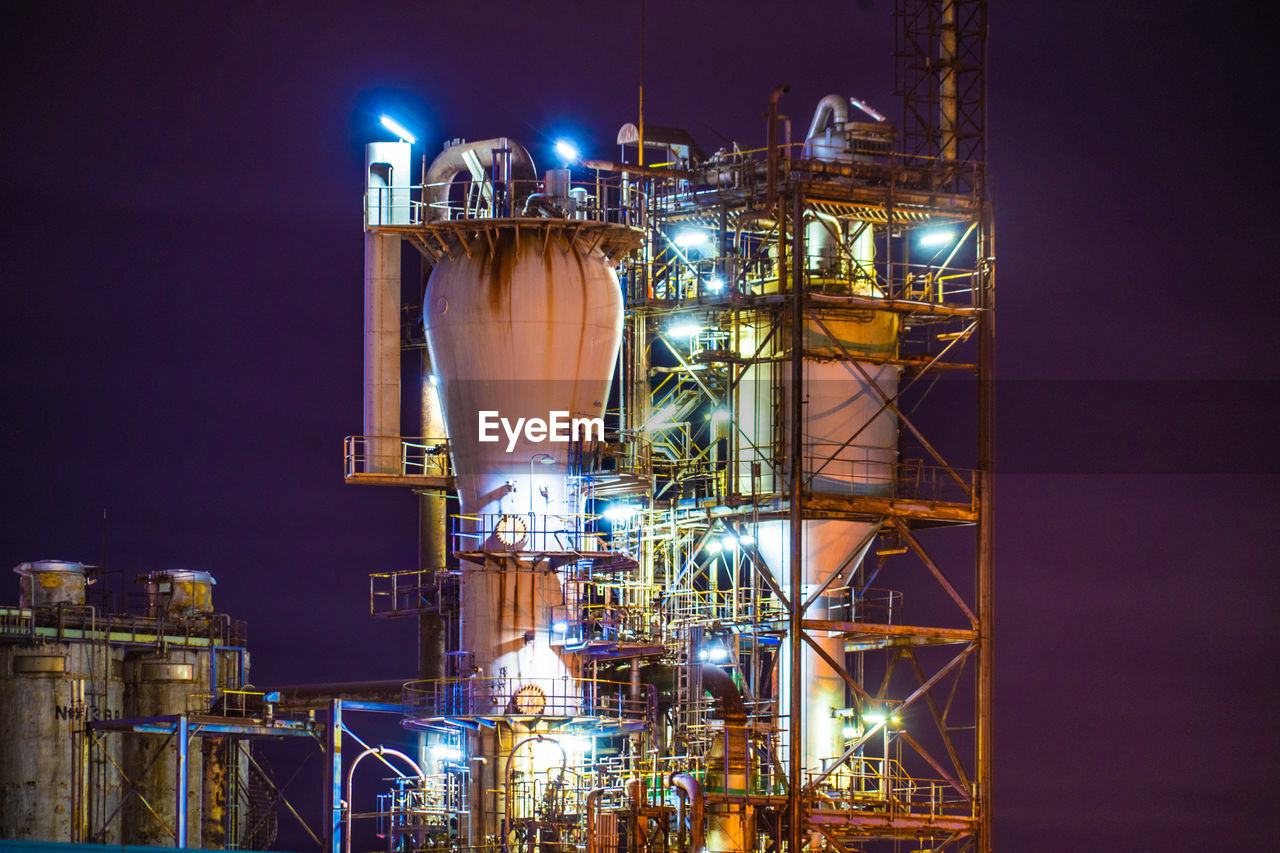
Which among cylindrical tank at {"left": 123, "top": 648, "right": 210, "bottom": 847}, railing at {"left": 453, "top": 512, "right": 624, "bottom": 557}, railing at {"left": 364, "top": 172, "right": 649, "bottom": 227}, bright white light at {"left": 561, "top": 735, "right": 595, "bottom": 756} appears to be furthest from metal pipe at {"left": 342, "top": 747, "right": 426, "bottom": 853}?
railing at {"left": 364, "top": 172, "right": 649, "bottom": 227}

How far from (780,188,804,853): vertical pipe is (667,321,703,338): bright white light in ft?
12.4

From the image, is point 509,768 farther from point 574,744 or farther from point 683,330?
point 683,330

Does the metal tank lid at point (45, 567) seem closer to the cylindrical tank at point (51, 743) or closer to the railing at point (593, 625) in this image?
the cylindrical tank at point (51, 743)

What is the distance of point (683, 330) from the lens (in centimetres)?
5506

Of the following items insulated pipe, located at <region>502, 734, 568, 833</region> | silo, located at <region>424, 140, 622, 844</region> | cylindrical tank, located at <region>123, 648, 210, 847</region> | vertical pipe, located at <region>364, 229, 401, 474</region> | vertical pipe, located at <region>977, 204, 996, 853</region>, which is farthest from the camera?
cylindrical tank, located at <region>123, 648, 210, 847</region>

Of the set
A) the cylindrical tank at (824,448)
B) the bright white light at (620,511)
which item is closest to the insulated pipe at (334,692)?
the bright white light at (620,511)

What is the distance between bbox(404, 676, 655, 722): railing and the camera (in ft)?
161

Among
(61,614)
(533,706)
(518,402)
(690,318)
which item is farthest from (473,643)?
(61,614)

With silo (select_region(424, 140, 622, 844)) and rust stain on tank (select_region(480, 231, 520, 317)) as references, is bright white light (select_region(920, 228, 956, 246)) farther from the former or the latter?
rust stain on tank (select_region(480, 231, 520, 317))

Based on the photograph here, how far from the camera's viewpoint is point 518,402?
50.0 meters

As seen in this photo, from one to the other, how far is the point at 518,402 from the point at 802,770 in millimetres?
12241

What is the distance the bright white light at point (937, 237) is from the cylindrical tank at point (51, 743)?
2838cm

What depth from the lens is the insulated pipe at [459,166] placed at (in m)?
52.2

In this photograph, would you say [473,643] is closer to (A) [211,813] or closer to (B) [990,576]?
(B) [990,576]
